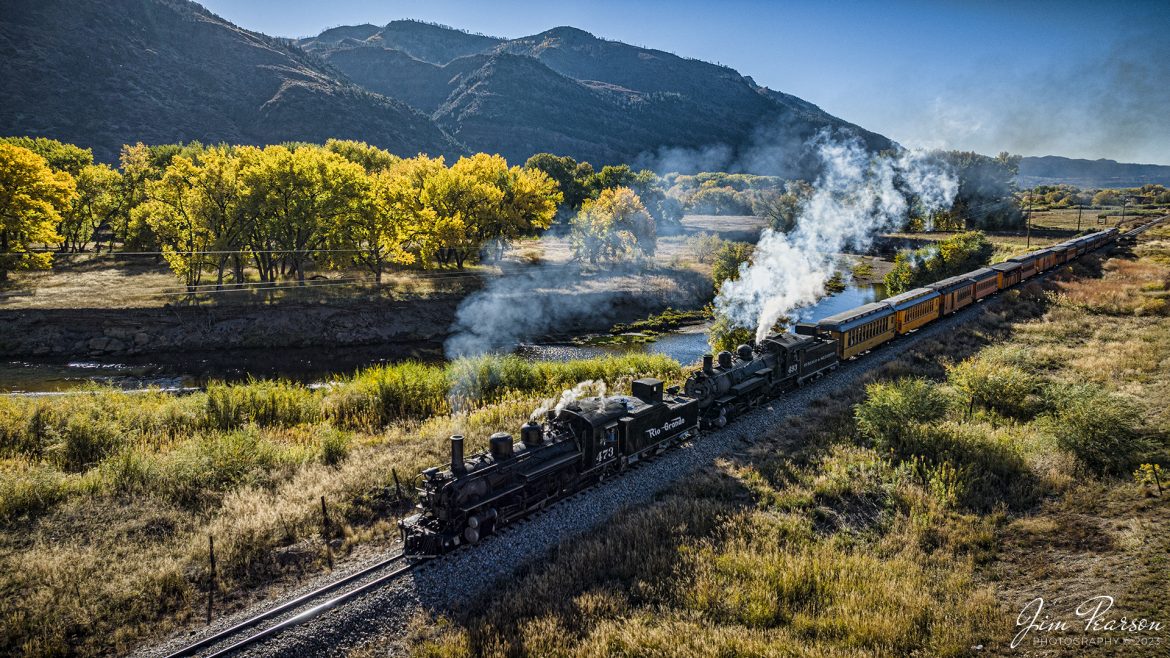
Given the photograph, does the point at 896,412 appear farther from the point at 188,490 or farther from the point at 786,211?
the point at 786,211

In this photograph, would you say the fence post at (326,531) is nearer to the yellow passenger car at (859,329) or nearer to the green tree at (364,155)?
the yellow passenger car at (859,329)

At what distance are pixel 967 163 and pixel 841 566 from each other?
11321 centimetres

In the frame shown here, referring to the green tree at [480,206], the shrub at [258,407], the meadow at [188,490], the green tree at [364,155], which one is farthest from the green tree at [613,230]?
the shrub at [258,407]

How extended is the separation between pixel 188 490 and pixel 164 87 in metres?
159

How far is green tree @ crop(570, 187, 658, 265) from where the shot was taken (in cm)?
6694

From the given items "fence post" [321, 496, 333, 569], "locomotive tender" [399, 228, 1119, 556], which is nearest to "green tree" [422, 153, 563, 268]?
"locomotive tender" [399, 228, 1119, 556]

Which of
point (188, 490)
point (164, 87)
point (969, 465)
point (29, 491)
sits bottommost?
point (188, 490)

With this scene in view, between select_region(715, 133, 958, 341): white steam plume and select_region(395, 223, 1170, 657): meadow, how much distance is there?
9.45m

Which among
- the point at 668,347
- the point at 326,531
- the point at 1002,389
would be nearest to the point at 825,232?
the point at 668,347

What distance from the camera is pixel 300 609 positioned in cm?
1127

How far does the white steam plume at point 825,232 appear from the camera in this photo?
33.8 m

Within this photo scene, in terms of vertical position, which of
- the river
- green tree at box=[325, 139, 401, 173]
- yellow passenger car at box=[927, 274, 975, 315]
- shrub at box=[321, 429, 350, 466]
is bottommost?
the river

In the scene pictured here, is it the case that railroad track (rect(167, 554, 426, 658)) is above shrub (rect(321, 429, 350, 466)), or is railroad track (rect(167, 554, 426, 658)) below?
below

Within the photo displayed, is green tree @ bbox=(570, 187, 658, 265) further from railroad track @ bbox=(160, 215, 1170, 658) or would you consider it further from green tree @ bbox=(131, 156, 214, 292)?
railroad track @ bbox=(160, 215, 1170, 658)
